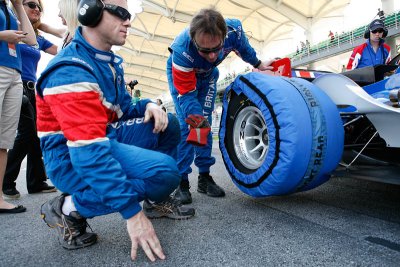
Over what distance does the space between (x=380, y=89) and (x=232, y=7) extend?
1889 centimetres

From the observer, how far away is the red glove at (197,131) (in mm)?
1754

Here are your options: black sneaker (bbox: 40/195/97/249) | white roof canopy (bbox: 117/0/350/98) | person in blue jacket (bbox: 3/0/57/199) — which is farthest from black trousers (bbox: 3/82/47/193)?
white roof canopy (bbox: 117/0/350/98)

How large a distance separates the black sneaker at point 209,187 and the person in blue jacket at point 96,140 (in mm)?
704

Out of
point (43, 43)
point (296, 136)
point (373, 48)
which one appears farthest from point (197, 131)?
point (373, 48)

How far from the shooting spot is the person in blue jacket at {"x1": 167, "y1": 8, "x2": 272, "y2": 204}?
1.74 meters

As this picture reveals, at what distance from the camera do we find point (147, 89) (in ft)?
147

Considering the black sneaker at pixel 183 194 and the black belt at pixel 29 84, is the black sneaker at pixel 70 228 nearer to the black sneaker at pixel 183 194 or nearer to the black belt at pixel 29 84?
the black sneaker at pixel 183 194

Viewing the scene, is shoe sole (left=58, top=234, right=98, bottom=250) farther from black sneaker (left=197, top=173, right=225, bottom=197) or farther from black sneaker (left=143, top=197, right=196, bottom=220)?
black sneaker (left=197, top=173, right=225, bottom=197)

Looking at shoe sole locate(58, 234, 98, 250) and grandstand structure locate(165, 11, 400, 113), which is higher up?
grandstand structure locate(165, 11, 400, 113)

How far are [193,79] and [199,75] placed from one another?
122 mm

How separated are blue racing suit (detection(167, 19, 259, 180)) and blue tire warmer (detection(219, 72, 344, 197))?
542mm

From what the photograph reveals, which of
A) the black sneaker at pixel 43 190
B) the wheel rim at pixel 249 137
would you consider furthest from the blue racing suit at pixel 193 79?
the black sneaker at pixel 43 190

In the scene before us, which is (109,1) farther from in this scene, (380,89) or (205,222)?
(380,89)

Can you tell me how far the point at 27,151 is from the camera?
7.93ft
